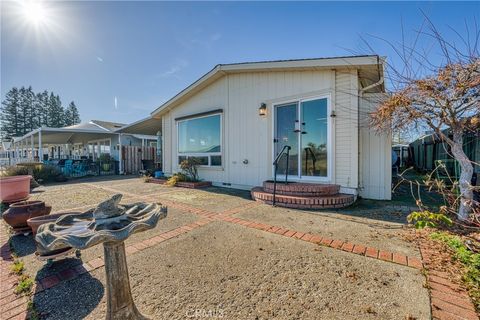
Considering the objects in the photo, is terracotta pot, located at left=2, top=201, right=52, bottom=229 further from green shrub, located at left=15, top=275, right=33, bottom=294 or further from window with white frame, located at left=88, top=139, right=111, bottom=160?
window with white frame, located at left=88, top=139, right=111, bottom=160

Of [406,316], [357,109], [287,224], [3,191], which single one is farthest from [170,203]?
[357,109]

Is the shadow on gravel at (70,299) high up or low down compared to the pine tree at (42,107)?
down

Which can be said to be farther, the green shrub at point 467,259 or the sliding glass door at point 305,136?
the sliding glass door at point 305,136

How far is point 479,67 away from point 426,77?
0.55 metres

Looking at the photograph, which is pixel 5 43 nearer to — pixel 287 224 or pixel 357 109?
pixel 287 224

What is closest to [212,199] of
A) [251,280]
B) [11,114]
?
[251,280]

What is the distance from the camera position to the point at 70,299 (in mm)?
1752

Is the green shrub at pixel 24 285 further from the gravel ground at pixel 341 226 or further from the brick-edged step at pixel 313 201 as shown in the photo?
the brick-edged step at pixel 313 201

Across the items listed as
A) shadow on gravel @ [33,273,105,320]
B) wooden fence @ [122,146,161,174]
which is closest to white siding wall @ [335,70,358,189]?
shadow on gravel @ [33,273,105,320]

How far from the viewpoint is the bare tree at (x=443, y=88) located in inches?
117

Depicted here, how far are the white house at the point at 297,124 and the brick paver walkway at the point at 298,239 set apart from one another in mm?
2580

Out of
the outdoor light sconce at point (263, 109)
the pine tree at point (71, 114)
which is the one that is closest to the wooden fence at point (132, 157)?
the outdoor light sconce at point (263, 109)

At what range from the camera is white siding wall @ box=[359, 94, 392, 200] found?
5.14m

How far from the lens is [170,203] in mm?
4992
